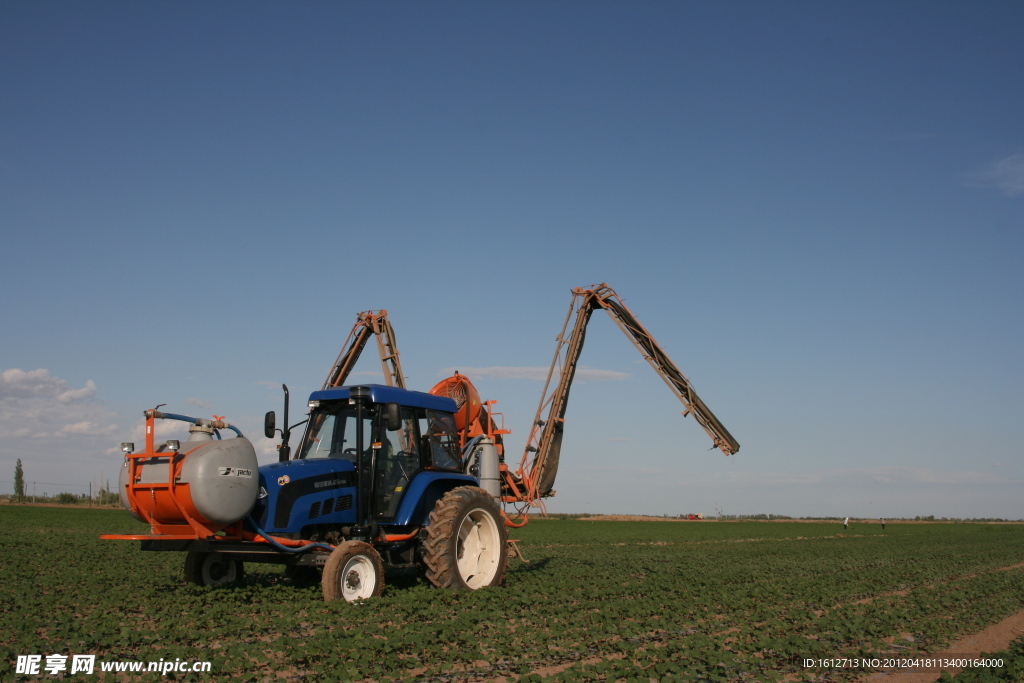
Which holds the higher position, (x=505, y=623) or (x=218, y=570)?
(x=218, y=570)

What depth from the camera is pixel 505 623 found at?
350 inches

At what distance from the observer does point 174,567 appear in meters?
14.0

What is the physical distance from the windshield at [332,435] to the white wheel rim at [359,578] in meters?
1.45

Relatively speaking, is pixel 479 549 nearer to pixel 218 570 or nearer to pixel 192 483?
pixel 218 570

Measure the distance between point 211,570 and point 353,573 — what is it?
2.26 meters

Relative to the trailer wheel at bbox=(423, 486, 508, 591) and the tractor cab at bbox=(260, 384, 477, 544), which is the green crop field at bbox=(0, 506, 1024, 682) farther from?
the tractor cab at bbox=(260, 384, 477, 544)

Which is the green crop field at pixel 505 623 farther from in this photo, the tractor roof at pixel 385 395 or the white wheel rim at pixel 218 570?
the tractor roof at pixel 385 395

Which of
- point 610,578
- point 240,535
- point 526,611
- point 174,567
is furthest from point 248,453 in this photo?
point 610,578

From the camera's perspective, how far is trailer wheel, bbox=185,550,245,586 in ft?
34.5

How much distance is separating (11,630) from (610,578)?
918 cm

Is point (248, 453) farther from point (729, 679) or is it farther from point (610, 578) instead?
point (610, 578)

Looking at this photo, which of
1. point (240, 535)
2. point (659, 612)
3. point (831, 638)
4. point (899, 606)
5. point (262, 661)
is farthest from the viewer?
point (899, 606)

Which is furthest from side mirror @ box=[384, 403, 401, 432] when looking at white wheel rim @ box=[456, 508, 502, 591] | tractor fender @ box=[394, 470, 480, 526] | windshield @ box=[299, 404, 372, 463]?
white wheel rim @ box=[456, 508, 502, 591]

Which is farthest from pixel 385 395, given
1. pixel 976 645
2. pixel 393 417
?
pixel 976 645
